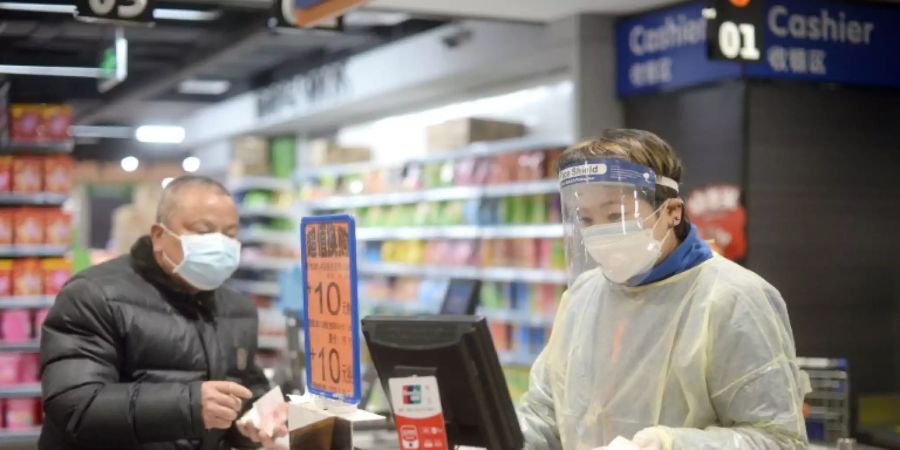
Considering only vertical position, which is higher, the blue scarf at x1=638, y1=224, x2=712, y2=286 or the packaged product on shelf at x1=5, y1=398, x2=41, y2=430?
the blue scarf at x1=638, y1=224, x2=712, y2=286

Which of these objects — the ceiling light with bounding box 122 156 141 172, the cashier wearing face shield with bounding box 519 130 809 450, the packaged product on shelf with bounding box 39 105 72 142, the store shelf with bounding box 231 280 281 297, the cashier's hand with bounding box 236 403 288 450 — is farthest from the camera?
the ceiling light with bounding box 122 156 141 172

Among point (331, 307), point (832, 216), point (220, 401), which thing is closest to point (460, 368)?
point (331, 307)

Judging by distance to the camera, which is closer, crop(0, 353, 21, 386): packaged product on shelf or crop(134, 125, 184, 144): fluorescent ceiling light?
crop(0, 353, 21, 386): packaged product on shelf

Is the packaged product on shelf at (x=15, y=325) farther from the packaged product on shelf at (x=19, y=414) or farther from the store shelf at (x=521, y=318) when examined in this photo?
the store shelf at (x=521, y=318)

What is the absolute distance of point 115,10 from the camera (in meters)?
6.25

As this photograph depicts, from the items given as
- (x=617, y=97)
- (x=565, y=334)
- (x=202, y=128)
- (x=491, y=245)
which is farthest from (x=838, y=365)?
(x=202, y=128)

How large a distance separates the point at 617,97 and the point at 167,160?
15.3 metres

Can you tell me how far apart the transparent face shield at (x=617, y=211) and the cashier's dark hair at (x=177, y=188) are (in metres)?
1.40

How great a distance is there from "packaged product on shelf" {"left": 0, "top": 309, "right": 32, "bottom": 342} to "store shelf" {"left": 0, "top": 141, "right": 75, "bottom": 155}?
1309 millimetres

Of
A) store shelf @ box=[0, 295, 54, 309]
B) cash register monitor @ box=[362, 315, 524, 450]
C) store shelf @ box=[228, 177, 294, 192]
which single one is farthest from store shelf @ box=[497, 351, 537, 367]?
cash register monitor @ box=[362, 315, 524, 450]

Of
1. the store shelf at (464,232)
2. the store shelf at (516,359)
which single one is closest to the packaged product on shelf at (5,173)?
the store shelf at (464,232)

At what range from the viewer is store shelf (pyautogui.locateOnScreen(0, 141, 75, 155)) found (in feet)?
31.5

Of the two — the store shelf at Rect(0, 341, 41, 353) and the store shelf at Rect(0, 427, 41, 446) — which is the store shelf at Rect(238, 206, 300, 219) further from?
the store shelf at Rect(0, 427, 41, 446)

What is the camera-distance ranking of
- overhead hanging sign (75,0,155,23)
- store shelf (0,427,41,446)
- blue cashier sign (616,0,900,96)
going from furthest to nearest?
store shelf (0,427,41,446), blue cashier sign (616,0,900,96), overhead hanging sign (75,0,155,23)
